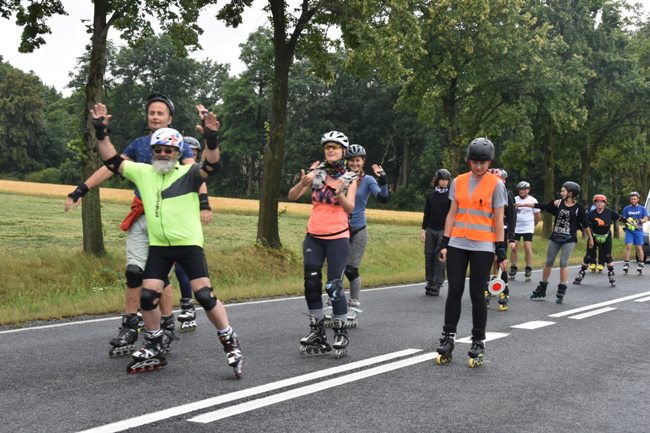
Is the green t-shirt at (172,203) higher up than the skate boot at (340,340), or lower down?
higher up

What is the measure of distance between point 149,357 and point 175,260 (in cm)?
78

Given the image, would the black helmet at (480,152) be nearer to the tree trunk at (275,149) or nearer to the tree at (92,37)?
the tree at (92,37)

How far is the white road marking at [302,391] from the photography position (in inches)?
192

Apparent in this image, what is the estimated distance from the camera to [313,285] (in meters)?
6.99

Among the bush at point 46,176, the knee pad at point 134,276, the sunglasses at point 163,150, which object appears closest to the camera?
the sunglasses at point 163,150

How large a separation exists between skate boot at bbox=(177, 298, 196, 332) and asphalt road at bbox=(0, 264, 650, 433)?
0.46 ft

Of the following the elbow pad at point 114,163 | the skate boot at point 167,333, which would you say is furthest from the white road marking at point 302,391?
the elbow pad at point 114,163

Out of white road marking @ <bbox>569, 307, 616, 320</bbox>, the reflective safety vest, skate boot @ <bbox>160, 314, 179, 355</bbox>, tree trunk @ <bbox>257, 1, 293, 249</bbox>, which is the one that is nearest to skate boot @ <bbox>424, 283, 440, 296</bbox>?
white road marking @ <bbox>569, 307, 616, 320</bbox>

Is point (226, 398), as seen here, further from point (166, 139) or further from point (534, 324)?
point (534, 324)

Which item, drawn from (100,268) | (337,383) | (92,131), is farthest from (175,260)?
(92,131)

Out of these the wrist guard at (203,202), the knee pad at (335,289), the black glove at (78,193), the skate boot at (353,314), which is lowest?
the skate boot at (353,314)

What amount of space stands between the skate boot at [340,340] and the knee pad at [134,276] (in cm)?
178

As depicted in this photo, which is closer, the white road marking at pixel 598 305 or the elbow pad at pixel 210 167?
the elbow pad at pixel 210 167

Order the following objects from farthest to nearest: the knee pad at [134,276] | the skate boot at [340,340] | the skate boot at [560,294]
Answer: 1. the skate boot at [560,294]
2. the skate boot at [340,340]
3. the knee pad at [134,276]
